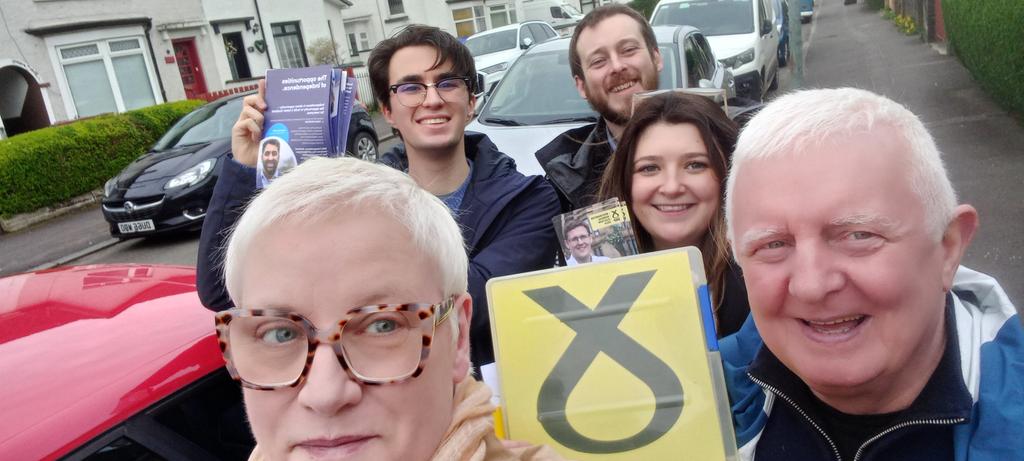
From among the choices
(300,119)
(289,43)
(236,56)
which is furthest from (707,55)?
(289,43)

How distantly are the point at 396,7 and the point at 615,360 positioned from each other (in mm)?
36685

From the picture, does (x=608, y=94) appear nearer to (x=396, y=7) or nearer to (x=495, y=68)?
(x=495, y=68)

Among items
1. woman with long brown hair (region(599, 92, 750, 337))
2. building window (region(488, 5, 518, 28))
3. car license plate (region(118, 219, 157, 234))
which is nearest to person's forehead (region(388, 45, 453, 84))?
woman with long brown hair (region(599, 92, 750, 337))

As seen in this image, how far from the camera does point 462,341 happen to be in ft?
5.00

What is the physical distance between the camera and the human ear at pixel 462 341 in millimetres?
1485

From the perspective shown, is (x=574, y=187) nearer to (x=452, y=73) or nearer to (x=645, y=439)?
(x=452, y=73)

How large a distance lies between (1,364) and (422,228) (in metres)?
1.36

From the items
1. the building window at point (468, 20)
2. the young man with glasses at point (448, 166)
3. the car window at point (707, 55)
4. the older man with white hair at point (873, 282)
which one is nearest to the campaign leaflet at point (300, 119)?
the young man with glasses at point (448, 166)

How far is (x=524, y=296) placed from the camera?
1806 millimetres

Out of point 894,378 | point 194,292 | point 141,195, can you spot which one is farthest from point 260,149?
point 141,195

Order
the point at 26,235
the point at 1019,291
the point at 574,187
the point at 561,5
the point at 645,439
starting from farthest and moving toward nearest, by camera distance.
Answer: the point at 561,5, the point at 26,235, the point at 1019,291, the point at 574,187, the point at 645,439

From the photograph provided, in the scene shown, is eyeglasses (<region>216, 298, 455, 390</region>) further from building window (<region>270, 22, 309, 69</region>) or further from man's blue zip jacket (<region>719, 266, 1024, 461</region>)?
building window (<region>270, 22, 309, 69</region>)

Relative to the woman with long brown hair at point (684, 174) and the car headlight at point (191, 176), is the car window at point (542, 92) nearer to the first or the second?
the woman with long brown hair at point (684, 174)

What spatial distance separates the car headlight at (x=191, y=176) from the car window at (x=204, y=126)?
2.48 feet
